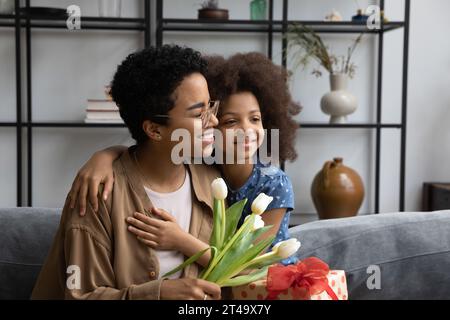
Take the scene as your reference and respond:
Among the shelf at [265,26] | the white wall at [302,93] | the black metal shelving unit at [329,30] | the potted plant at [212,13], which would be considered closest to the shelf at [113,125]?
the black metal shelving unit at [329,30]

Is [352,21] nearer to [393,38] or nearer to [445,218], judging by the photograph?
[393,38]

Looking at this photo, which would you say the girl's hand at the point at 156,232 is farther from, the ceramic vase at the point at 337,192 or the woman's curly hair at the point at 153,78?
the ceramic vase at the point at 337,192

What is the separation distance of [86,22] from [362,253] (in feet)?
8.62

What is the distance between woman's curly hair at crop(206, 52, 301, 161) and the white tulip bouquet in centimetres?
46

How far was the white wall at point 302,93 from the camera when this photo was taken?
3.87 metres

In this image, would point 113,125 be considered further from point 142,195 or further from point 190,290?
point 190,290

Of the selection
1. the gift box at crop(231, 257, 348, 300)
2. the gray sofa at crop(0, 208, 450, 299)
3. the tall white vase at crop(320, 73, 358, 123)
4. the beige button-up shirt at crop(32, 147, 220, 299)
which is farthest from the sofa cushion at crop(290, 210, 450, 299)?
the tall white vase at crop(320, 73, 358, 123)

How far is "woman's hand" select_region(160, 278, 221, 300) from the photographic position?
3.14 feet

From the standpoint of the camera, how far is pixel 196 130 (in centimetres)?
120

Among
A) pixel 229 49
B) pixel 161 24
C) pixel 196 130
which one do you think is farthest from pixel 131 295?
pixel 229 49

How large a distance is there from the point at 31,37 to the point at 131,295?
3092mm

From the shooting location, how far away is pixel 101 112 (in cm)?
358

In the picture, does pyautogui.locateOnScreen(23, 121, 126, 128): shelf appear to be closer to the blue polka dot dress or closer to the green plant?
the green plant

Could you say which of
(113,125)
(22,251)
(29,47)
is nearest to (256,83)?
(22,251)
